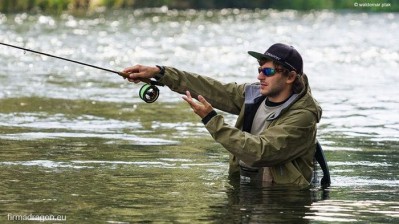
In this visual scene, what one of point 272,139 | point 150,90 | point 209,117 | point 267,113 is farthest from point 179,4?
point 209,117

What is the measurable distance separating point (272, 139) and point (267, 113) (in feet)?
1.13

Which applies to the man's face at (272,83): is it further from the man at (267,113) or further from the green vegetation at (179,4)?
the green vegetation at (179,4)

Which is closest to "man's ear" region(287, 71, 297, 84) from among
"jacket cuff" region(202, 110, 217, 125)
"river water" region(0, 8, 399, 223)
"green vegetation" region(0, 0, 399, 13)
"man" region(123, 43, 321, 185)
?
"man" region(123, 43, 321, 185)

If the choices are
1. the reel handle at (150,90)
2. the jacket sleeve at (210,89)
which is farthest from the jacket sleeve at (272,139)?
the reel handle at (150,90)

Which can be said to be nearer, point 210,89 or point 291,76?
point 291,76

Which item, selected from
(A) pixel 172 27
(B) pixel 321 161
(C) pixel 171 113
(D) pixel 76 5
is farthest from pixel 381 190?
(D) pixel 76 5

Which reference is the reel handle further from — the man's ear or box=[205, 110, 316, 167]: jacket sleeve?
the man's ear

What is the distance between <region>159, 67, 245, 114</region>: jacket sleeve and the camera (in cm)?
878

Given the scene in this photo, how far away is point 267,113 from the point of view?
28.1 ft

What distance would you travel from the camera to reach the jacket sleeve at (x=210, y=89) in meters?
8.78

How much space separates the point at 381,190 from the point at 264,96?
4.54ft

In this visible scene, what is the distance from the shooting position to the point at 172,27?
48219mm

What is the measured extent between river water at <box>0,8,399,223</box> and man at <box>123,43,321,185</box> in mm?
251

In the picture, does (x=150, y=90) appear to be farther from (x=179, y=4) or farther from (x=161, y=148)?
(x=179, y=4)
